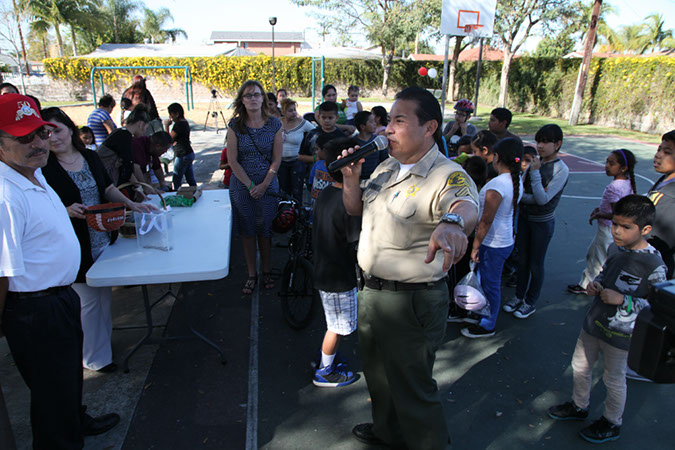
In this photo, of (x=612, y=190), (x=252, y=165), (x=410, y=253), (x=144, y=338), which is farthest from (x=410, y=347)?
(x=612, y=190)

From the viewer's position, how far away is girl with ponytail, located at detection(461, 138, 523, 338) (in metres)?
3.33

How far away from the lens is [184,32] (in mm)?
59375

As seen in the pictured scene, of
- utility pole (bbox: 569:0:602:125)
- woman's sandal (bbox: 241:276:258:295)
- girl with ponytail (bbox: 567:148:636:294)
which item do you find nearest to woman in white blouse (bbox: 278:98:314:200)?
woman's sandal (bbox: 241:276:258:295)

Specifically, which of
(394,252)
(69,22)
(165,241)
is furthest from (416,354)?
(69,22)

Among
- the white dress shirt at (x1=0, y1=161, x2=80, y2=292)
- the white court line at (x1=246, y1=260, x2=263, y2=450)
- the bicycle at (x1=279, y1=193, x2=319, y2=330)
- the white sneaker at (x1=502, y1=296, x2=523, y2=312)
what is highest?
the white dress shirt at (x1=0, y1=161, x2=80, y2=292)

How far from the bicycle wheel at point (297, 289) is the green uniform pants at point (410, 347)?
1.55m

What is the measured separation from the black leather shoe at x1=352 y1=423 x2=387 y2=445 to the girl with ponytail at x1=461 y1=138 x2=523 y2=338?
153 cm

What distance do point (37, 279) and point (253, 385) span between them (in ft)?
5.50

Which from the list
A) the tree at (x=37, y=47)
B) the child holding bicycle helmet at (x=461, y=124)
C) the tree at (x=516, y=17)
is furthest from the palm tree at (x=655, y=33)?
the tree at (x=37, y=47)

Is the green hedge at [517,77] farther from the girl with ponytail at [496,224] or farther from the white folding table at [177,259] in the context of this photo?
the white folding table at [177,259]

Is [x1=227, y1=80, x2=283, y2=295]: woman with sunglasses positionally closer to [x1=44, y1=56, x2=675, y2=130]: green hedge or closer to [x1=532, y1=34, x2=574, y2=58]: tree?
[x1=44, y1=56, x2=675, y2=130]: green hedge

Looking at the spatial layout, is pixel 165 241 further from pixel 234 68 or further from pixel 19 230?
pixel 234 68

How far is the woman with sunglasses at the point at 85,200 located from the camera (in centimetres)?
280

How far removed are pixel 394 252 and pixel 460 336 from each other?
2.21 metres
